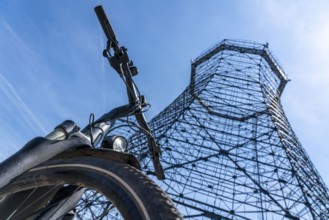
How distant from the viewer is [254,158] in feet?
34.8

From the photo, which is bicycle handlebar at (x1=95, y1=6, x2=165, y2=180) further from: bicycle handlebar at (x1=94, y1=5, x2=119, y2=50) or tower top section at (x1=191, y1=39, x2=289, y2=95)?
tower top section at (x1=191, y1=39, x2=289, y2=95)

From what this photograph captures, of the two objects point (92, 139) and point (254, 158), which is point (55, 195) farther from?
point (254, 158)

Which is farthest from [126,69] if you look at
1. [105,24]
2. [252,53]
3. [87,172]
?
[252,53]

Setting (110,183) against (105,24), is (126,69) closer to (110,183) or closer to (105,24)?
(105,24)

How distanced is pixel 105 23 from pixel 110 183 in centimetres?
112

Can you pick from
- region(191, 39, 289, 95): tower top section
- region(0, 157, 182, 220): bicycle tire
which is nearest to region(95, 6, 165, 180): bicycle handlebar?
region(0, 157, 182, 220): bicycle tire

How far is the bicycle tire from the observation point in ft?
5.26

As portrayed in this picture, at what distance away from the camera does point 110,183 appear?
6.14ft

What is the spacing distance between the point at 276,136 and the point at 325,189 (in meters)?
2.15

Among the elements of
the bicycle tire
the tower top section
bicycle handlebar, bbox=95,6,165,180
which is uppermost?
the tower top section

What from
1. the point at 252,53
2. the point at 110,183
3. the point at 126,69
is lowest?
the point at 110,183

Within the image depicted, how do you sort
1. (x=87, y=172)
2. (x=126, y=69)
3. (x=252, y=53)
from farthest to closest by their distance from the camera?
(x=252, y=53), (x=126, y=69), (x=87, y=172)

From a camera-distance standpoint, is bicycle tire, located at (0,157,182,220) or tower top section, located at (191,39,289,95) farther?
tower top section, located at (191,39,289,95)

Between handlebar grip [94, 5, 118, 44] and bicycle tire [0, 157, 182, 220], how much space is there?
2.81ft
